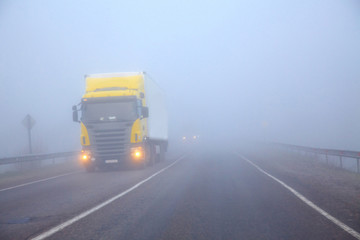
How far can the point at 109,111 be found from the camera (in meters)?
16.8

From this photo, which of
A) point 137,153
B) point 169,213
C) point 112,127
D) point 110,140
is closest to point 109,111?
point 112,127

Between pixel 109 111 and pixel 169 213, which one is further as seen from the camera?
pixel 109 111

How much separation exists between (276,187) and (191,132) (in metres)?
56.5

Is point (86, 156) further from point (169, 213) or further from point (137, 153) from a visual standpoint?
point (169, 213)

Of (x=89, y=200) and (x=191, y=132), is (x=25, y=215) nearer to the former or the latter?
(x=89, y=200)

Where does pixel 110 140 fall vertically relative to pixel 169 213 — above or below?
above

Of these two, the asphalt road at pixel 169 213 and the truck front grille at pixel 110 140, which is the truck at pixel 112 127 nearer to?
the truck front grille at pixel 110 140

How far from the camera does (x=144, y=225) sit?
648 cm

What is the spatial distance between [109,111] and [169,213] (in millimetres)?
10128

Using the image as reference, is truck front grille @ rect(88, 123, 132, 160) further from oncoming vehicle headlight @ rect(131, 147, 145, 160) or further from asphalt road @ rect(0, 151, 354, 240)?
asphalt road @ rect(0, 151, 354, 240)

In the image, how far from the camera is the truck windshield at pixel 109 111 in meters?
16.7

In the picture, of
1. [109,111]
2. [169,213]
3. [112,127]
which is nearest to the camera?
[169,213]

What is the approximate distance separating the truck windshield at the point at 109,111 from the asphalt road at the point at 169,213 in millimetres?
5472

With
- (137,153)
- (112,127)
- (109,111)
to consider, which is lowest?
(137,153)
